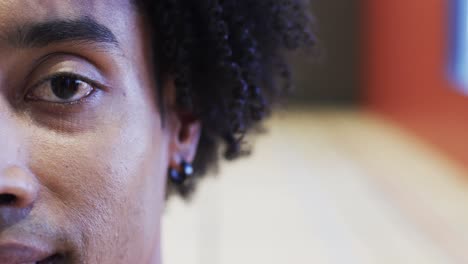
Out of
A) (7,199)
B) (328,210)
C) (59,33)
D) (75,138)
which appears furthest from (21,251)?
(328,210)

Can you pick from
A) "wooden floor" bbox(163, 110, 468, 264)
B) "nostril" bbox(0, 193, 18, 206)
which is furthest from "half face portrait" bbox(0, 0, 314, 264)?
"wooden floor" bbox(163, 110, 468, 264)

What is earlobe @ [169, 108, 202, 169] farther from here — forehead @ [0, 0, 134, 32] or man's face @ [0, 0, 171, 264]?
forehead @ [0, 0, 134, 32]

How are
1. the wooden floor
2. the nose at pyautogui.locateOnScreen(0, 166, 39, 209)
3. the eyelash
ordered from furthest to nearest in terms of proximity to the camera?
the wooden floor, the eyelash, the nose at pyautogui.locateOnScreen(0, 166, 39, 209)

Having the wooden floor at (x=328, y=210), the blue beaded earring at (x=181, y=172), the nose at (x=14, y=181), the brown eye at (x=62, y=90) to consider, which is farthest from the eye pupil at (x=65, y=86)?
the wooden floor at (x=328, y=210)

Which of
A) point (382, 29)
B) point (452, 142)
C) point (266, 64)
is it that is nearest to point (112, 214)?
point (266, 64)

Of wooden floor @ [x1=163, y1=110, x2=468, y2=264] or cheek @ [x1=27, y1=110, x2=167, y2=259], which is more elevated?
cheek @ [x1=27, y1=110, x2=167, y2=259]

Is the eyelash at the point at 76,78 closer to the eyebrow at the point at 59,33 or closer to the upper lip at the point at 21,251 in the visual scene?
the eyebrow at the point at 59,33

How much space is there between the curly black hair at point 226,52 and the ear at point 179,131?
1cm

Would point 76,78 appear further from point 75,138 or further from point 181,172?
point 181,172

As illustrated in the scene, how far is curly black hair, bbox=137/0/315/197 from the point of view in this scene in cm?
119

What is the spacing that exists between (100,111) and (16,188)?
0.66 ft

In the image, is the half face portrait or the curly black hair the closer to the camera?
the half face portrait

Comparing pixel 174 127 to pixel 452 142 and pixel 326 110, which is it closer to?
pixel 452 142

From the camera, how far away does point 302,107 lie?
6297 millimetres
